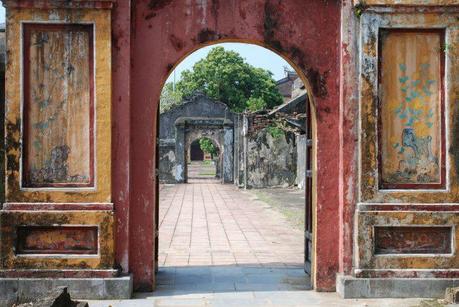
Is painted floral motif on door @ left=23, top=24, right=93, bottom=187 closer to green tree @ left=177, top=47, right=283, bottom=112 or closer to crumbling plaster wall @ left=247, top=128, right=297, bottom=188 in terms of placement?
crumbling plaster wall @ left=247, top=128, right=297, bottom=188

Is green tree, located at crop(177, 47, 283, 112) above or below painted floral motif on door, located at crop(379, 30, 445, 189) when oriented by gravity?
above

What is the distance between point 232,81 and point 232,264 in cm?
3735

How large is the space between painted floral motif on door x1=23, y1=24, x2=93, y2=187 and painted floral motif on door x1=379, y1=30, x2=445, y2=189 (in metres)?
3.27

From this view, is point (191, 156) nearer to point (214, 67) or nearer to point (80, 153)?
point (214, 67)

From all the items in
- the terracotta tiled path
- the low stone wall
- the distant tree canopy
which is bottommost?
the terracotta tiled path

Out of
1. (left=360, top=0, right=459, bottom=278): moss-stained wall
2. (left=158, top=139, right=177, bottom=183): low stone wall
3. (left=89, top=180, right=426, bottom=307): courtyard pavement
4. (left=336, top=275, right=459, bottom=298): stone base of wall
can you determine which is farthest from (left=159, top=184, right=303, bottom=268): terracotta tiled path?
(left=158, top=139, right=177, bottom=183): low stone wall

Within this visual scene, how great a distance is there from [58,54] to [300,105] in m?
19.4

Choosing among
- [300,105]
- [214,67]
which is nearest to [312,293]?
[300,105]

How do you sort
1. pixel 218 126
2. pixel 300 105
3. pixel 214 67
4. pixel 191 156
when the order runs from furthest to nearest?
pixel 191 156, pixel 214 67, pixel 218 126, pixel 300 105

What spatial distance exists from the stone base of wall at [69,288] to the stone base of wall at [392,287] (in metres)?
2.44

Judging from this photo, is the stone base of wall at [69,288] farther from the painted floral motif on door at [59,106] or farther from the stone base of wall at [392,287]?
the stone base of wall at [392,287]

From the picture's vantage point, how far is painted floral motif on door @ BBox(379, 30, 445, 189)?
21.3 feet

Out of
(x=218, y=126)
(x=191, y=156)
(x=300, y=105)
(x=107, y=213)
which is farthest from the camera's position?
(x=191, y=156)

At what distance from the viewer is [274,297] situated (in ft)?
20.9
